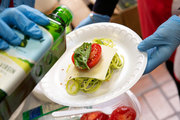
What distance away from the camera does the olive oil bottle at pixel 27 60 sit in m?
0.60

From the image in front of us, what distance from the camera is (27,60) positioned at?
63 centimetres

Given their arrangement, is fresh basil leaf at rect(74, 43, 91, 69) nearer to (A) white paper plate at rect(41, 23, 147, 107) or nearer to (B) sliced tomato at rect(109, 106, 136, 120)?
(A) white paper plate at rect(41, 23, 147, 107)

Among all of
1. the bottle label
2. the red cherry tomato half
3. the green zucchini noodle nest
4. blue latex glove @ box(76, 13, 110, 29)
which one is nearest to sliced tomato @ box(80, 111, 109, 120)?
the red cherry tomato half

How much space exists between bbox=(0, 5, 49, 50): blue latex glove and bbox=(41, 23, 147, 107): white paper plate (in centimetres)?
42

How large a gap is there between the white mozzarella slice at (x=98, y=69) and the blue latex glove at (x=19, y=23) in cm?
40

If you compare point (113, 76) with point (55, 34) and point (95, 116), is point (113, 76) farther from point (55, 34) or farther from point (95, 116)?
point (55, 34)

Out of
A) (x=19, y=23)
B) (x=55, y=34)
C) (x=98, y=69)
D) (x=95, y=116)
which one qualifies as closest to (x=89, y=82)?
(x=98, y=69)

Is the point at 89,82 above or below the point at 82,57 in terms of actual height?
below

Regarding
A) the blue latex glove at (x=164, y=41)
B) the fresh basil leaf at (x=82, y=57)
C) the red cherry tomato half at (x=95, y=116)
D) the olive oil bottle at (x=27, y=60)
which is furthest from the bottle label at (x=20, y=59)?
the blue latex glove at (x=164, y=41)

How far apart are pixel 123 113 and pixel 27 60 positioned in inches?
21.9

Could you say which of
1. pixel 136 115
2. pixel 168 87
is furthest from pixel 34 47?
pixel 168 87

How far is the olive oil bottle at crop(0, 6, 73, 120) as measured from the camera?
0.60 meters

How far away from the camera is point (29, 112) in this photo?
101 centimetres

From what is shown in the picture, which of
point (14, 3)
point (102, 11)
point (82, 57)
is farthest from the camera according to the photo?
point (102, 11)
